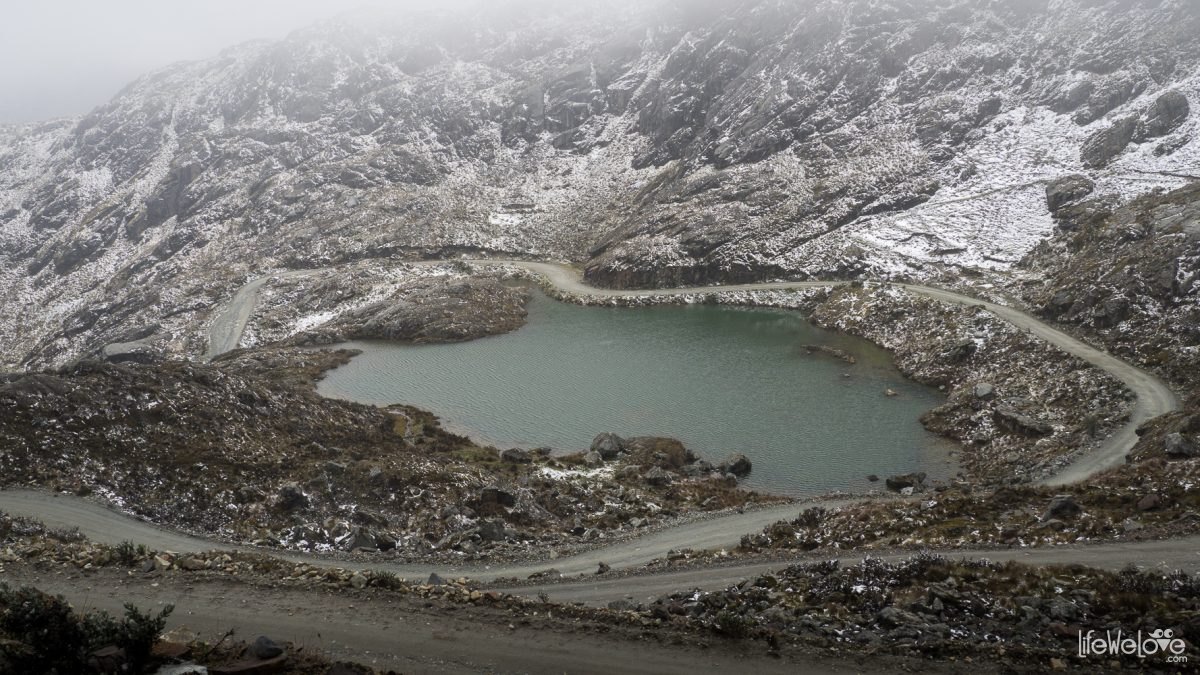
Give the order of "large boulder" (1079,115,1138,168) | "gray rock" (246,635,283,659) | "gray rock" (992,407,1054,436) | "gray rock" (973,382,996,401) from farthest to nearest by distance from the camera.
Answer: "large boulder" (1079,115,1138,168), "gray rock" (973,382,996,401), "gray rock" (992,407,1054,436), "gray rock" (246,635,283,659)

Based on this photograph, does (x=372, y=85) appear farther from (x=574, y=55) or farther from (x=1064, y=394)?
(x=1064, y=394)

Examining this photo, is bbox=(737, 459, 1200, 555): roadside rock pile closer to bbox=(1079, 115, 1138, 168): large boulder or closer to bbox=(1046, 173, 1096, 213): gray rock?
bbox=(1046, 173, 1096, 213): gray rock

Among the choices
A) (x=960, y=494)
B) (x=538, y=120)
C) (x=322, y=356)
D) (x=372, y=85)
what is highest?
(x=372, y=85)

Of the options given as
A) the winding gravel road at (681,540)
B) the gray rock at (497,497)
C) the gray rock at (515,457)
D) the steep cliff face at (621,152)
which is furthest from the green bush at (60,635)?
the steep cliff face at (621,152)

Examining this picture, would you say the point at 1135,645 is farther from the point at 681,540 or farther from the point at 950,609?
the point at 681,540

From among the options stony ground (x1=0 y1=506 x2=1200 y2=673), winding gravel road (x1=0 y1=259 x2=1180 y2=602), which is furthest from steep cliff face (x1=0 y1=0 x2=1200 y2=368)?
stony ground (x1=0 y1=506 x2=1200 y2=673)

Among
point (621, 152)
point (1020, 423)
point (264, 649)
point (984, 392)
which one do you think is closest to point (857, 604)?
point (264, 649)

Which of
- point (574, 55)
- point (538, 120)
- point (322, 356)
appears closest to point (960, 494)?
point (322, 356)
